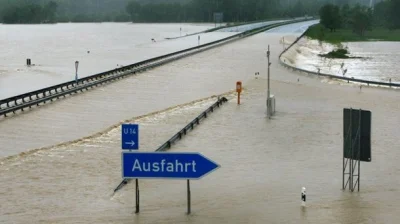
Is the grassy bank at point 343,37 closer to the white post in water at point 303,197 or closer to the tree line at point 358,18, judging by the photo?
the tree line at point 358,18

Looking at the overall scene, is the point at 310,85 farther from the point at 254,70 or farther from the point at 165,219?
the point at 165,219

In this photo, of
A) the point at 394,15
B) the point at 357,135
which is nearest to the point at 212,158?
the point at 357,135

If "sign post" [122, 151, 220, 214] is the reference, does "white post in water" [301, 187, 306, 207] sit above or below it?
below

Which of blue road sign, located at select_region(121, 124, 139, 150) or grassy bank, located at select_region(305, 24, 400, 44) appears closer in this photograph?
blue road sign, located at select_region(121, 124, 139, 150)

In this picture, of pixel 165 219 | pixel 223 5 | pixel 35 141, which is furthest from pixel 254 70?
pixel 223 5

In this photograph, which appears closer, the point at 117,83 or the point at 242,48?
the point at 117,83

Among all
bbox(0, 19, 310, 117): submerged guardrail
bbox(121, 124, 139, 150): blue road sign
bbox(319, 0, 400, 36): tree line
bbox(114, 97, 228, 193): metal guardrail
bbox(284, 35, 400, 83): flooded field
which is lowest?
bbox(284, 35, 400, 83): flooded field

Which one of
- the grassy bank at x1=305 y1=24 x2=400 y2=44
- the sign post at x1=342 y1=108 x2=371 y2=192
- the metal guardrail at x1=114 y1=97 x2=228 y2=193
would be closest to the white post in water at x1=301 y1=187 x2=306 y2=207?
the sign post at x1=342 y1=108 x2=371 y2=192

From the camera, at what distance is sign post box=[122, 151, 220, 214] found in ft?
34.6

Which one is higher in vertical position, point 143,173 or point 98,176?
point 143,173

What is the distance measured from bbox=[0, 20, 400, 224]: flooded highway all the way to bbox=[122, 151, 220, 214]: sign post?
1.23 meters

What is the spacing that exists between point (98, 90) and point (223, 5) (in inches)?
5588

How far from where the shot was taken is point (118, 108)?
1049 inches

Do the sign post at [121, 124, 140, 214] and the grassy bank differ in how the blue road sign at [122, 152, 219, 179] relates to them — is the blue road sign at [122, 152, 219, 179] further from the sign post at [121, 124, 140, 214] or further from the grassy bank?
the grassy bank
